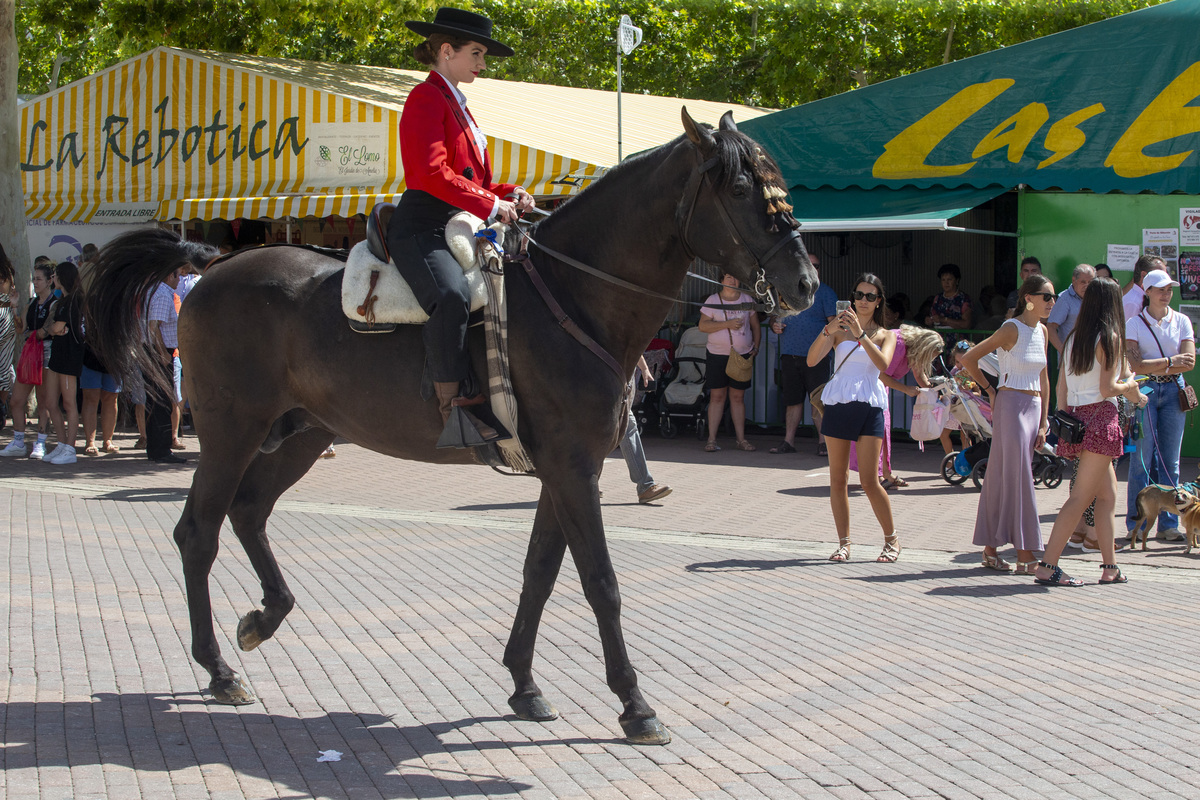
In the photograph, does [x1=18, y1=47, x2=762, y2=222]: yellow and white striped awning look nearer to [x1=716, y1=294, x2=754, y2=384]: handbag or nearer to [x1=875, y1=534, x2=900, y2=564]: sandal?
[x1=716, y1=294, x2=754, y2=384]: handbag

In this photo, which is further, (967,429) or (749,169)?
(967,429)

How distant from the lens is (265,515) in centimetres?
574

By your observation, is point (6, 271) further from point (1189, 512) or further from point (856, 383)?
point (1189, 512)

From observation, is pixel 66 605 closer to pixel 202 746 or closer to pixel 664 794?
pixel 202 746

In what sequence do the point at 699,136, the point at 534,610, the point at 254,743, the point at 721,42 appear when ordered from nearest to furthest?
1. the point at 699,136
2. the point at 254,743
3. the point at 534,610
4. the point at 721,42

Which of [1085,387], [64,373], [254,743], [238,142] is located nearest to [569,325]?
[254,743]

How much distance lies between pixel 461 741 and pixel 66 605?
329 cm

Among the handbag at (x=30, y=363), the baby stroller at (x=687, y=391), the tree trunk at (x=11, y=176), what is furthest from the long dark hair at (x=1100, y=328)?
the tree trunk at (x=11, y=176)

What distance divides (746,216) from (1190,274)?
421 inches

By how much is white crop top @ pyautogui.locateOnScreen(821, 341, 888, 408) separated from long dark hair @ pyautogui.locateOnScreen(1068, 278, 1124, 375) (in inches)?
50.9

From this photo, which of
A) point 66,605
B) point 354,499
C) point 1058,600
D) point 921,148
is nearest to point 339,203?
point 354,499

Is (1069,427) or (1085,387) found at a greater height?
(1085,387)

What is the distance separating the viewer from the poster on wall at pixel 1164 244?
13484 millimetres

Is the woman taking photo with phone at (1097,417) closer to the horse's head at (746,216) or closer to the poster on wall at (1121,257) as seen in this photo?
the horse's head at (746,216)
